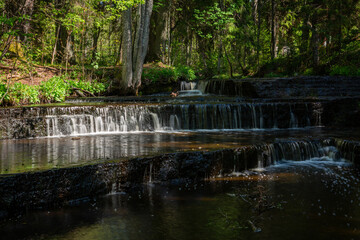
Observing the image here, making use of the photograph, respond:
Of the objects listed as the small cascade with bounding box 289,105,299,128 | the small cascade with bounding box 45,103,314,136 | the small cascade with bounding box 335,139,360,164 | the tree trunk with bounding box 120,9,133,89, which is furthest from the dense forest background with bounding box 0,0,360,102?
the small cascade with bounding box 335,139,360,164

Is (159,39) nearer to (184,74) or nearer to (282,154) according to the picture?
(184,74)

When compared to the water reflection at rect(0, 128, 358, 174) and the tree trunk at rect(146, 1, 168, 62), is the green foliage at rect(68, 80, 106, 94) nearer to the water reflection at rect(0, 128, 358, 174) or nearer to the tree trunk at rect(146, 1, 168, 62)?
the tree trunk at rect(146, 1, 168, 62)

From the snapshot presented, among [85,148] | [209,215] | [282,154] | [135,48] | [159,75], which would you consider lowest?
[209,215]

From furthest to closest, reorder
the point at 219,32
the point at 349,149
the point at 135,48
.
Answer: the point at 219,32
the point at 135,48
the point at 349,149

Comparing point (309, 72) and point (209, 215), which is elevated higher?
point (309, 72)

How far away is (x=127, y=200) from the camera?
5.50 meters

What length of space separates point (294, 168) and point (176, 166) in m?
2.94

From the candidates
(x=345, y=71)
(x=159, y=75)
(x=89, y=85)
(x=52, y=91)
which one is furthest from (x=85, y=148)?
(x=345, y=71)

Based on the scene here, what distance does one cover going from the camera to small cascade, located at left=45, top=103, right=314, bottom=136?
10188 millimetres

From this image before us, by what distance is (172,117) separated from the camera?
11250 millimetres

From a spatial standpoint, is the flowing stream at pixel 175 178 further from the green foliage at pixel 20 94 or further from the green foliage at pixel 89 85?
the green foliage at pixel 89 85

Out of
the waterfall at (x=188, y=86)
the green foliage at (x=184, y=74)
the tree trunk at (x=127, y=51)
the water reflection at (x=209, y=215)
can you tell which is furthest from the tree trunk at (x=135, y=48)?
the water reflection at (x=209, y=215)

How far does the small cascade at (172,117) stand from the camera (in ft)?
33.4

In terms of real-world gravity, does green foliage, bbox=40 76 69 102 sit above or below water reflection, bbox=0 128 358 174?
above
